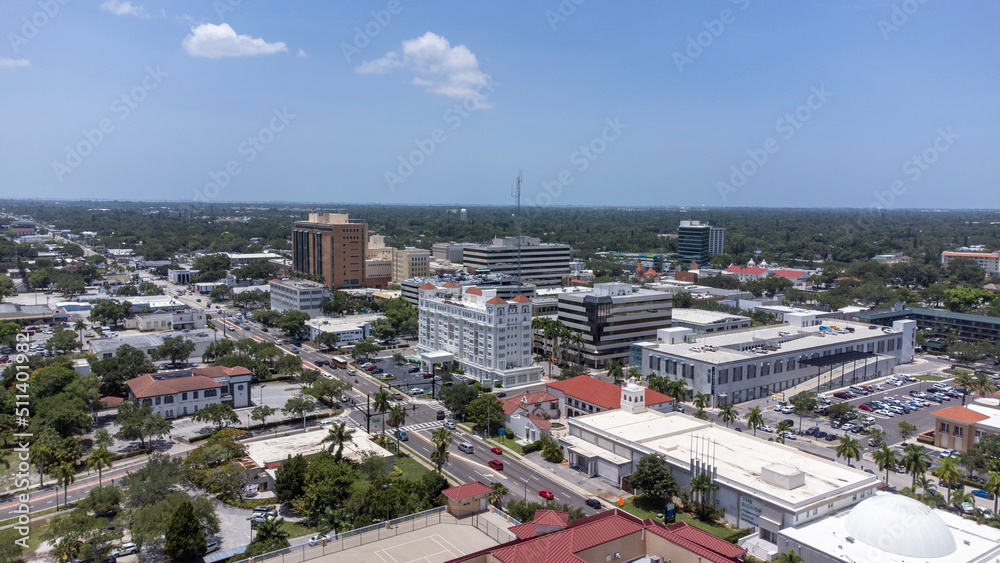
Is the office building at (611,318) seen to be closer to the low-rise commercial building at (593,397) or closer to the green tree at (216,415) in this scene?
the low-rise commercial building at (593,397)

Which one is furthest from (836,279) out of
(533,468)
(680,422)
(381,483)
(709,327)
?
(381,483)

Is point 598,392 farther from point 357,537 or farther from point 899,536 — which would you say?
point 357,537

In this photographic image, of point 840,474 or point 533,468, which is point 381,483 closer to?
point 533,468

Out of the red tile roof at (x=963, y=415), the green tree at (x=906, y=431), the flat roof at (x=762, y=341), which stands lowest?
the green tree at (x=906, y=431)

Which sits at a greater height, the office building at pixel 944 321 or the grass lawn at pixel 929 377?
the office building at pixel 944 321

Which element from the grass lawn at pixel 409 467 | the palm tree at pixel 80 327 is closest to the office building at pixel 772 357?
the grass lawn at pixel 409 467

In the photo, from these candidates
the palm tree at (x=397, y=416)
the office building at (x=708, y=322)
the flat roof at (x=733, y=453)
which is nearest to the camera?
the flat roof at (x=733, y=453)
